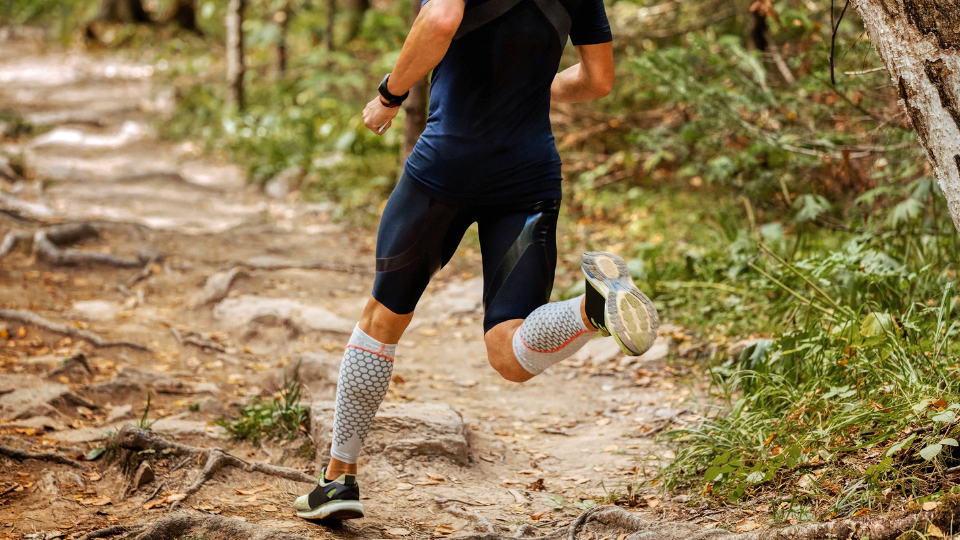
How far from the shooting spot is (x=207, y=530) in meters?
2.45

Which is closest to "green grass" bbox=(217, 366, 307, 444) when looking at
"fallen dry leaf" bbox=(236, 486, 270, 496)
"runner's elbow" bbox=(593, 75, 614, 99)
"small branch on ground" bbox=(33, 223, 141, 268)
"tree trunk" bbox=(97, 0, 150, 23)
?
"fallen dry leaf" bbox=(236, 486, 270, 496)

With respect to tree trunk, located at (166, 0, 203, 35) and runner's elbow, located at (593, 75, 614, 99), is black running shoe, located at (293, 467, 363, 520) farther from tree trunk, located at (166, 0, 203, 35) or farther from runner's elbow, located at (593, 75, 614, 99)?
tree trunk, located at (166, 0, 203, 35)

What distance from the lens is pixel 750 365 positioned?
3.60m

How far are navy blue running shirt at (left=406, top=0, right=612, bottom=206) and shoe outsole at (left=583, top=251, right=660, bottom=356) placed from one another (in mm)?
390

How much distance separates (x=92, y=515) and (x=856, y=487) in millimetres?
2688

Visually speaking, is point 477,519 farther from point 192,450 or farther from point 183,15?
point 183,15

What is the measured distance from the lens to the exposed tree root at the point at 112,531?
242 centimetres

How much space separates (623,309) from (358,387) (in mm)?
1040

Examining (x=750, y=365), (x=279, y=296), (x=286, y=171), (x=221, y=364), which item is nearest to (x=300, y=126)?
(x=286, y=171)

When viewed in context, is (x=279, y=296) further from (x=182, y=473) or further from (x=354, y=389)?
(x=354, y=389)

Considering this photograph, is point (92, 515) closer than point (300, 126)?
Yes

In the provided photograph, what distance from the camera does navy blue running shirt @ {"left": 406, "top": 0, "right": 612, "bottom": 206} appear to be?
2213 mm

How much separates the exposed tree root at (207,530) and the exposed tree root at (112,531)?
0.08 meters

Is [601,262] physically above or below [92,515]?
above
